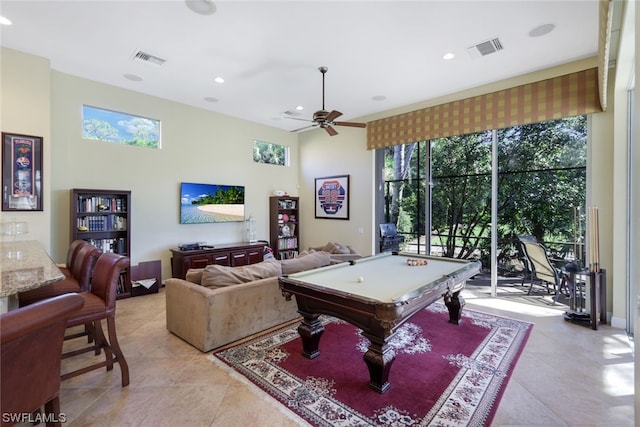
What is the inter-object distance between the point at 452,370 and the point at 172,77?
5.31m

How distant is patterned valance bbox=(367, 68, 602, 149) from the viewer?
3967mm

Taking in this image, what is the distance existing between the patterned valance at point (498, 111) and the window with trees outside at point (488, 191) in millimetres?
364

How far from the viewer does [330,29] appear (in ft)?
10.9

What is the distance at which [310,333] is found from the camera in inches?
110

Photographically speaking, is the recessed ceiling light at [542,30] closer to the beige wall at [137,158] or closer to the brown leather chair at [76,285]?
the brown leather chair at [76,285]

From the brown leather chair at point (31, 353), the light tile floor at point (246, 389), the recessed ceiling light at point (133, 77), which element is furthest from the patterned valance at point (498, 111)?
the brown leather chair at point (31, 353)

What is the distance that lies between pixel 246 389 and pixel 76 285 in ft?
6.53

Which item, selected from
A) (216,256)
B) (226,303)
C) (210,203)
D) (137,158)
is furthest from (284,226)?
(226,303)

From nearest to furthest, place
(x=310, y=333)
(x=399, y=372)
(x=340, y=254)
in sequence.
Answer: (x=399, y=372) → (x=310, y=333) → (x=340, y=254)

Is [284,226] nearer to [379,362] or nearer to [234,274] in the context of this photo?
[234,274]

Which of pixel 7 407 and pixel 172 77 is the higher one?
pixel 172 77

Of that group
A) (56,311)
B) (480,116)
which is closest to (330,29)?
(480,116)

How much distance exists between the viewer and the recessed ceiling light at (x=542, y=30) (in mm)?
3277

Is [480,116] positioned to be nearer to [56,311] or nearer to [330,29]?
[330,29]
